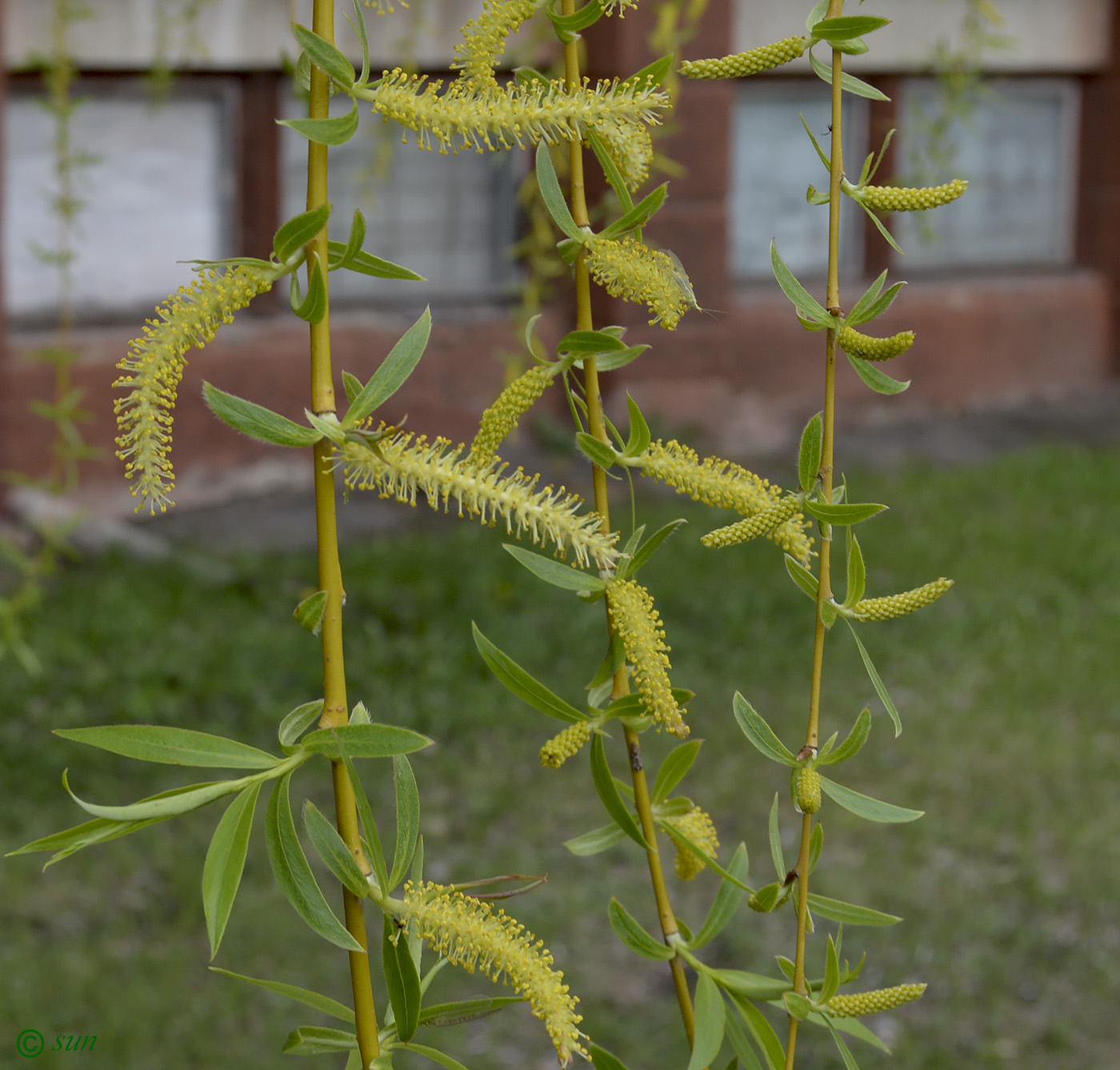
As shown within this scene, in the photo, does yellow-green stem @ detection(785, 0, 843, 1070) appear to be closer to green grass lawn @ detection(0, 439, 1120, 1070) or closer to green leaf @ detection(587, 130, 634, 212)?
green leaf @ detection(587, 130, 634, 212)

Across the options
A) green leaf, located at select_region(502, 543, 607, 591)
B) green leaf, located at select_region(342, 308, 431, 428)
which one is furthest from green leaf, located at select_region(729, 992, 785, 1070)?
green leaf, located at select_region(342, 308, 431, 428)

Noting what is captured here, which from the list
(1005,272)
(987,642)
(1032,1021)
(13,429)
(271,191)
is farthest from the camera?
(1005,272)

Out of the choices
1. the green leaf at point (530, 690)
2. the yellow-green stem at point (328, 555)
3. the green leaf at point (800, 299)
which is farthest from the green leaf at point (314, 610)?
the green leaf at point (800, 299)

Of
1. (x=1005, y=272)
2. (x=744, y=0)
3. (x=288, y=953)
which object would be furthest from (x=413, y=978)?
(x=1005, y=272)

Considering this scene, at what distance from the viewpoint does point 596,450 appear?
0.56 m

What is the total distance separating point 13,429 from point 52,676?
3.57 ft

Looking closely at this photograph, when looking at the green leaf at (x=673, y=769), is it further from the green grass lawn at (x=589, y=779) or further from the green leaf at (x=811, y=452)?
the green grass lawn at (x=589, y=779)

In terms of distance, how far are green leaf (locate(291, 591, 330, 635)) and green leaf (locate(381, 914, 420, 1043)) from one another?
0.12 m

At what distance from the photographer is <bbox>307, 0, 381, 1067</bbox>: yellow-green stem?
0.51m

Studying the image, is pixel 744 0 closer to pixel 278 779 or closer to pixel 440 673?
pixel 440 673

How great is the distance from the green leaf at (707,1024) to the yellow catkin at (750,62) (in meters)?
0.36

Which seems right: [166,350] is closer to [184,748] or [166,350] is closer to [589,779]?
[184,748]

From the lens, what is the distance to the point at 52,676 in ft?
11.2

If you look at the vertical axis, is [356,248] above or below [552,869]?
above
